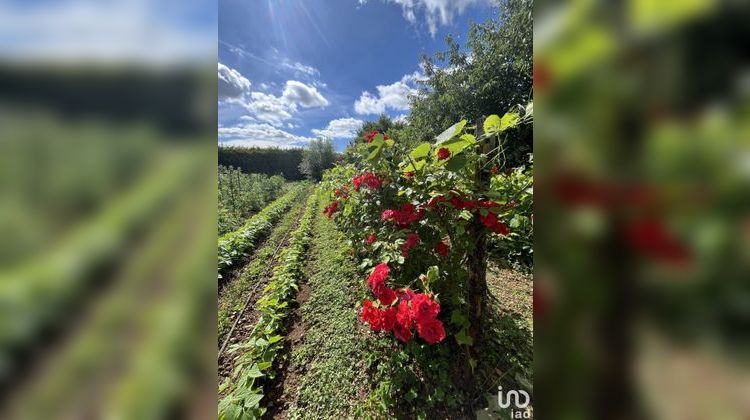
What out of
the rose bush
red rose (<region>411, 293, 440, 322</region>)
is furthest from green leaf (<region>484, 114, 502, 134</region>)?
red rose (<region>411, 293, 440, 322</region>)

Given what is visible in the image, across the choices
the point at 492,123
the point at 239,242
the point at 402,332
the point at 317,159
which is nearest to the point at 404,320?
the point at 402,332

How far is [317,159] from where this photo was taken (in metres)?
19.9

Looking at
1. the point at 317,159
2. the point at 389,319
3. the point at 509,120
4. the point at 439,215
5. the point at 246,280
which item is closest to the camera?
the point at 509,120

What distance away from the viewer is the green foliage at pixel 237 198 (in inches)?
323

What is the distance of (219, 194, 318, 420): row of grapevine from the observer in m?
1.77

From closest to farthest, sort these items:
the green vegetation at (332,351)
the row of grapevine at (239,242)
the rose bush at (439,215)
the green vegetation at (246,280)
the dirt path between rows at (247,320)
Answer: the rose bush at (439,215)
the green vegetation at (332,351)
the dirt path between rows at (247,320)
the green vegetation at (246,280)
the row of grapevine at (239,242)

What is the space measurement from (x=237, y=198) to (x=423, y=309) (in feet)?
33.3

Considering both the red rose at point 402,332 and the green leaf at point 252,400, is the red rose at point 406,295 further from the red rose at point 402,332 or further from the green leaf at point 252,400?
the green leaf at point 252,400

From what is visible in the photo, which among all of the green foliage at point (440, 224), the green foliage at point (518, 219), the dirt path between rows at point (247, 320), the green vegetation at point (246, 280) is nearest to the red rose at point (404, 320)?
the green foliage at point (440, 224)
